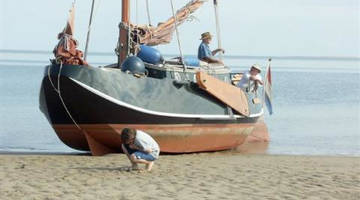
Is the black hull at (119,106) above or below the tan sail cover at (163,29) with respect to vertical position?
below

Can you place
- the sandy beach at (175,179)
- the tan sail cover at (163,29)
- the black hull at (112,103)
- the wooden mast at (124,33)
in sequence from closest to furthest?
the sandy beach at (175,179)
the black hull at (112,103)
the wooden mast at (124,33)
the tan sail cover at (163,29)

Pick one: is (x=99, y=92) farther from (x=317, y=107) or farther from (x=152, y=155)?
(x=317, y=107)

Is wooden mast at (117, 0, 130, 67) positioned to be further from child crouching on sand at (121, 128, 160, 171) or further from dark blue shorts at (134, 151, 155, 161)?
dark blue shorts at (134, 151, 155, 161)

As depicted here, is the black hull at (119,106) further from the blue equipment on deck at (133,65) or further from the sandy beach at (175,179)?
the sandy beach at (175,179)

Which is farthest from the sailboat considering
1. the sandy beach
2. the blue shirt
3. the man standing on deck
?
the sandy beach

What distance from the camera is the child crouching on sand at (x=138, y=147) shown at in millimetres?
12773

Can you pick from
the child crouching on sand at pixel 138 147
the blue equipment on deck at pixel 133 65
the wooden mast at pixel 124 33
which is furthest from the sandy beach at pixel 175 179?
the wooden mast at pixel 124 33

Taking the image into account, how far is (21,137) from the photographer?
22.7 meters

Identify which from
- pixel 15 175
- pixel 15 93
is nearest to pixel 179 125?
pixel 15 175

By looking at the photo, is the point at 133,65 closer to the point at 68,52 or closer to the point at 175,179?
the point at 68,52

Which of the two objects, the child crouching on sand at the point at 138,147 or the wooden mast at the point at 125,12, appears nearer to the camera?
the child crouching on sand at the point at 138,147

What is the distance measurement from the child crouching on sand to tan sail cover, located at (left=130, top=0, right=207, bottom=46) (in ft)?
14.9

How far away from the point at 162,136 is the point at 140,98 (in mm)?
1044

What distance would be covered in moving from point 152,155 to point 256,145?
8426 millimetres
